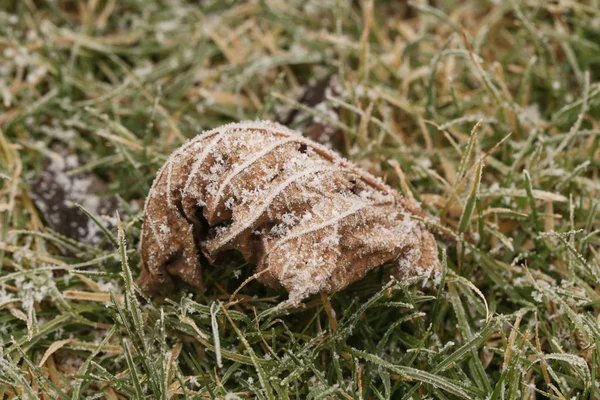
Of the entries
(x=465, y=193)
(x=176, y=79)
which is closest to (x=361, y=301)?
(x=465, y=193)

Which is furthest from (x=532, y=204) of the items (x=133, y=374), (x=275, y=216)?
(x=133, y=374)

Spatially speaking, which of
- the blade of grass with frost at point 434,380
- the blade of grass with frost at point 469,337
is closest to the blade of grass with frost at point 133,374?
the blade of grass with frost at point 434,380

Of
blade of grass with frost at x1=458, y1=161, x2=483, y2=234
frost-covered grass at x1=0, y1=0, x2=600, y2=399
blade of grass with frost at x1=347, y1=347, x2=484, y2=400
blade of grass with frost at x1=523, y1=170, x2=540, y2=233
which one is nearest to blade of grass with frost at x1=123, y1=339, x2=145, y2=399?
frost-covered grass at x1=0, y1=0, x2=600, y2=399

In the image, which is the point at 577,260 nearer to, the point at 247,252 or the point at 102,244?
the point at 247,252

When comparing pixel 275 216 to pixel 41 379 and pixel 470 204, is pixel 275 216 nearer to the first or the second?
pixel 470 204

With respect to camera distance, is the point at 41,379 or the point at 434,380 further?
the point at 41,379
